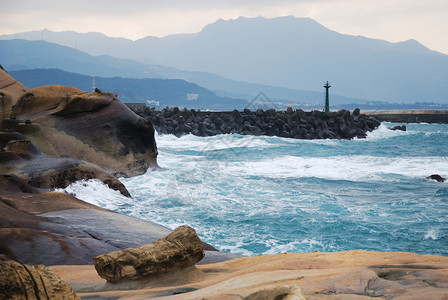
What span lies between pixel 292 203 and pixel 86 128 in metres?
5.23

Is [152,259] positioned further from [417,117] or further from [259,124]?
[417,117]

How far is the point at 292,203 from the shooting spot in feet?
31.8

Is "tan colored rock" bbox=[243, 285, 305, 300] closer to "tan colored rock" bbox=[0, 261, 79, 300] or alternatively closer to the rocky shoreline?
the rocky shoreline

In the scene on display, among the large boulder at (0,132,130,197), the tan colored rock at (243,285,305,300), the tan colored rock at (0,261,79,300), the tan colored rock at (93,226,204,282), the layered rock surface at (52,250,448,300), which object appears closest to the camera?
the tan colored rock at (0,261,79,300)

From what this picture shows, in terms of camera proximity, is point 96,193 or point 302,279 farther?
point 96,193

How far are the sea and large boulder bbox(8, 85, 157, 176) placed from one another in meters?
0.64

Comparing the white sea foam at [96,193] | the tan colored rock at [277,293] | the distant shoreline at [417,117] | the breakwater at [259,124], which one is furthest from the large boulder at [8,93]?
the distant shoreline at [417,117]

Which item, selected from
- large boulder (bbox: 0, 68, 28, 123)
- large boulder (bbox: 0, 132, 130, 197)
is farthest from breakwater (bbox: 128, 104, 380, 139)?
large boulder (bbox: 0, 132, 130, 197)

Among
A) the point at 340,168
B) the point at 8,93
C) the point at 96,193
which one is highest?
the point at 8,93

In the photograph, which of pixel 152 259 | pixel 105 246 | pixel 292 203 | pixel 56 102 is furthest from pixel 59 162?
pixel 152 259

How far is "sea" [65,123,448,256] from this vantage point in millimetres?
7223

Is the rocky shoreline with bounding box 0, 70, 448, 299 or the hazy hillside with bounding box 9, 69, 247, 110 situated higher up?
the hazy hillside with bounding box 9, 69, 247, 110

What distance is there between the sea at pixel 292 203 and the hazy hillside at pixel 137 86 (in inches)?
4769

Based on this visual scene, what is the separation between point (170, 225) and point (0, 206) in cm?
314
